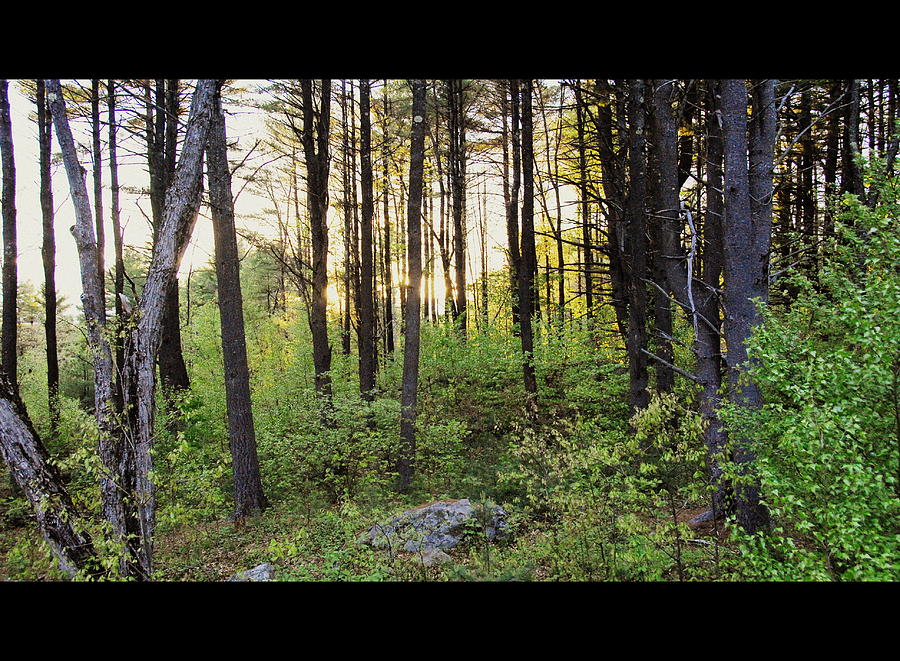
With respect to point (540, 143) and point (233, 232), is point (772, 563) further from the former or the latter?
point (540, 143)

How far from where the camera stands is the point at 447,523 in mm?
5707

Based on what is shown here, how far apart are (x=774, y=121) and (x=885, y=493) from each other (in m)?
3.80

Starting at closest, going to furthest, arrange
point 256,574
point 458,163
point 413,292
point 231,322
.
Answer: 1. point 256,574
2. point 231,322
3. point 413,292
4. point 458,163

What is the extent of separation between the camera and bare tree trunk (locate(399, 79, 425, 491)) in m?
7.39

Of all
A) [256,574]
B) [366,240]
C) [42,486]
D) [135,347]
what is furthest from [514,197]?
[42,486]

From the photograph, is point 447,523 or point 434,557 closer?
point 434,557

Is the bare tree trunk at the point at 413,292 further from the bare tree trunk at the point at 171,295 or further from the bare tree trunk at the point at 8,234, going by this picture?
the bare tree trunk at the point at 8,234

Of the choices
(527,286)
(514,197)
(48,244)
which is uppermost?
(514,197)

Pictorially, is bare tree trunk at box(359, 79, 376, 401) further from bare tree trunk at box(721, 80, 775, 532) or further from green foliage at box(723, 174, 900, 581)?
green foliage at box(723, 174, 900, 581)

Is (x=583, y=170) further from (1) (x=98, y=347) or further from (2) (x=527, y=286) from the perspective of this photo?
(1) (x=98, y=347)

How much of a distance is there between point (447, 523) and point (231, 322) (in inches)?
165

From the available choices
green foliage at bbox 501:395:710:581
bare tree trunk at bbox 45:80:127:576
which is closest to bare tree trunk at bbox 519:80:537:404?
green foliage at bbox 501:395:710:581
